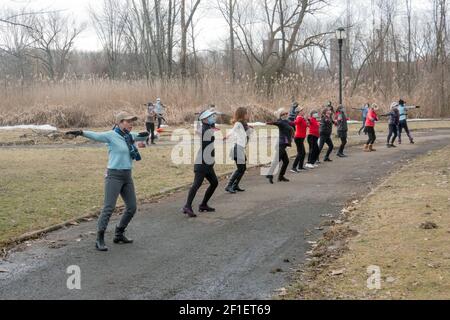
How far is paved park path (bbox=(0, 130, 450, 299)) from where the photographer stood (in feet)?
18.9

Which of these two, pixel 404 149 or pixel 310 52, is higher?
pixel 310 52

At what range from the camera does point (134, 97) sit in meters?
31.0

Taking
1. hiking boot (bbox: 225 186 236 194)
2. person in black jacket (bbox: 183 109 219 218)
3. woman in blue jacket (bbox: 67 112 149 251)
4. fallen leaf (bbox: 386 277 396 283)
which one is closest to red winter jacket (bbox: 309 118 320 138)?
hiking boot (bbox: 225 186 236 194)

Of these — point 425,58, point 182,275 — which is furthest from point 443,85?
point 182,275

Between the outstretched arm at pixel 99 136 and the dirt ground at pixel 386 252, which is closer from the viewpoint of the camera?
the dirt ground at pixel 386 252

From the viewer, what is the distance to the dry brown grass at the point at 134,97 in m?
28.8

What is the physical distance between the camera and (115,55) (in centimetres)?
6662

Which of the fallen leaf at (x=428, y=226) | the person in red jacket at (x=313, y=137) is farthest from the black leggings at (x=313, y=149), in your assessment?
the fallen leaf at (x=428, y=226)

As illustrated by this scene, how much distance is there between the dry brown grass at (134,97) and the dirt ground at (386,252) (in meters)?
20.1

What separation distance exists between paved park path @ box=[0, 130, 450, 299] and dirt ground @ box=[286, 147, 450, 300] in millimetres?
338

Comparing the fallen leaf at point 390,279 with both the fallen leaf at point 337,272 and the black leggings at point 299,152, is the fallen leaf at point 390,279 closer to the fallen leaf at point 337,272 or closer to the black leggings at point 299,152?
the fallen leaf at point 337,272

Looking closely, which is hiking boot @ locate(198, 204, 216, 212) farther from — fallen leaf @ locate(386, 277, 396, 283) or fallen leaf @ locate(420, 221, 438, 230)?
fallen leaf @ locate(386, 277, 396, 283)
